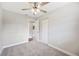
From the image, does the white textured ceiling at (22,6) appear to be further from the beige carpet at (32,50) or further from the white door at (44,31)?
the beige carpet at (32,50)

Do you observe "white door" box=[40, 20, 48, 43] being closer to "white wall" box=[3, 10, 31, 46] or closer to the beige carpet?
the beige carpet

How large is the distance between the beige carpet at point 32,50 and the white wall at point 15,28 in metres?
0.14

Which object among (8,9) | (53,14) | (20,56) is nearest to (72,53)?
A: (53,14)

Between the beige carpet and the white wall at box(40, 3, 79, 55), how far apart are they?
154 millimetres

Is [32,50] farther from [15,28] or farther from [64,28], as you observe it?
[64,28]

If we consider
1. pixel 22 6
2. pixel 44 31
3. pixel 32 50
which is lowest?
pixel 32 50

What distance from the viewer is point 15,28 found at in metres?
1.75

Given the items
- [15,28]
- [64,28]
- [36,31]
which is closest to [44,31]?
[36,31]

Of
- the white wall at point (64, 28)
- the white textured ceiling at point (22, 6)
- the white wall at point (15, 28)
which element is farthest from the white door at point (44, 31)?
the white wall at point (15, 28)

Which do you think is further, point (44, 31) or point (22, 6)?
point (44, 31)

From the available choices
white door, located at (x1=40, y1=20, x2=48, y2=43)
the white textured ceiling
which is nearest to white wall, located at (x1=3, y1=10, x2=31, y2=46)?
the white textured ceiling

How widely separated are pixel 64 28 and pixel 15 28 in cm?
104

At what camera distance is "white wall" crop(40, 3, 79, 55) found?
1.65 metres

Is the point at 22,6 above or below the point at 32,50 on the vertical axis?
above
